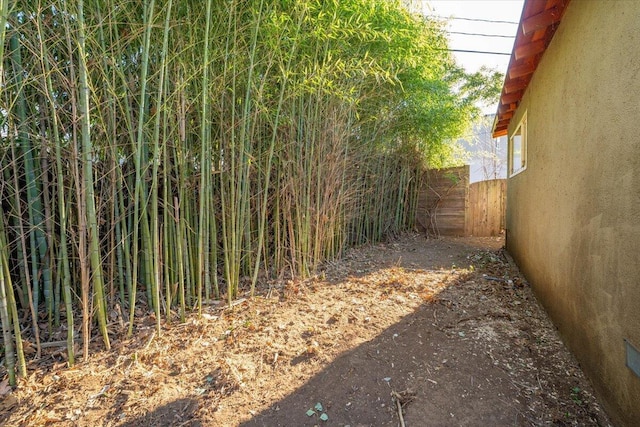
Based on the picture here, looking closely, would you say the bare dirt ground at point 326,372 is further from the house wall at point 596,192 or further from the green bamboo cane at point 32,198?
the green bamboo cane at point 32,198

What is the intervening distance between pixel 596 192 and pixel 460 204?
4846 mm

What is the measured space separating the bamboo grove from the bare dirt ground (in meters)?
0.21

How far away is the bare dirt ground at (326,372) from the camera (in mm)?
1328

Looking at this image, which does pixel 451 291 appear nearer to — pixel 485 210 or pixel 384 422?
pixel 384 422

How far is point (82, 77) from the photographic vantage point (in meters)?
1.42

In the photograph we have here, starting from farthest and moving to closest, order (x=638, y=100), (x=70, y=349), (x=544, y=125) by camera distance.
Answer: (x=544, y=125) → (x=70, y=349) → (x=638, y=100)

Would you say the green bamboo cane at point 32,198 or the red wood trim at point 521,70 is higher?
the red wood trim at point 521,70

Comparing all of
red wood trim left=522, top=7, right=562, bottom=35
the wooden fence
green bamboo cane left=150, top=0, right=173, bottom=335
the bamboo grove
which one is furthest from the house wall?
the wooden fence

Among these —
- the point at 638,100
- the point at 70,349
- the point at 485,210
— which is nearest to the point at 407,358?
the point at 638,100

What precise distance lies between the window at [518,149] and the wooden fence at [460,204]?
160 cm

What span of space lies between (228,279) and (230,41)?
1696 millimetres

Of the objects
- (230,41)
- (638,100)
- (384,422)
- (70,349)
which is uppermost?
(230,41)

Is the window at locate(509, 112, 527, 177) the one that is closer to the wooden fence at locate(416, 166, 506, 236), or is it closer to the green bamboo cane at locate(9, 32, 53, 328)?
the wooden fence at locate(416, 166, 506, 236)

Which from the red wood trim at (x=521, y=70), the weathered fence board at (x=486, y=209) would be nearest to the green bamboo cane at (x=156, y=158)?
the red wood trim at (x=521, y=70)
